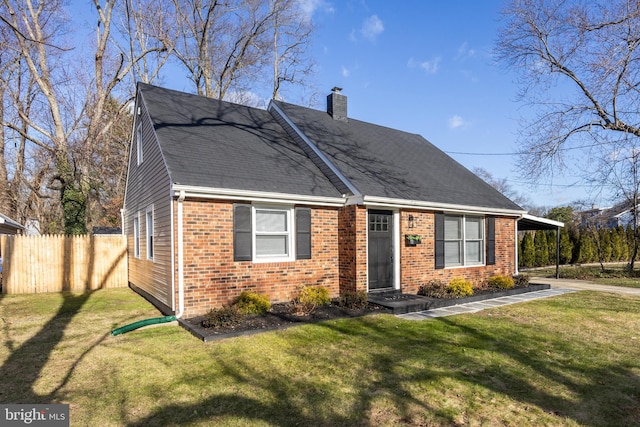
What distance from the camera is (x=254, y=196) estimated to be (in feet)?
26.9

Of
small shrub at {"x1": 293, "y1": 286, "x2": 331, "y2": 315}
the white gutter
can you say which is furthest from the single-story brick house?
small shrub at {"x1": 293, "y1": 286, "x2": 331, "y2": 315}

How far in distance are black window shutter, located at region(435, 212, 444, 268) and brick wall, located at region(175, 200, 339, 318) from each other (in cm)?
402

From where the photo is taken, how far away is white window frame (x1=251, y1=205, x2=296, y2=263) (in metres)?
8.38

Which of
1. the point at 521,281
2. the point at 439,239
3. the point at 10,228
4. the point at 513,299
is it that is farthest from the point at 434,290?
the point at 10,228

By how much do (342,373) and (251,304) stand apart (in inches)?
128

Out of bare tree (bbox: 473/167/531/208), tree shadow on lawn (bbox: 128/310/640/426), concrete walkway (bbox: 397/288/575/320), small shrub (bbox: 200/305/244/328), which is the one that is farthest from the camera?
bare tree (bbox: 473/167/531/208)

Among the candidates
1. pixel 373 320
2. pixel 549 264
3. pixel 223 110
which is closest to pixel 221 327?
pixel 373 320

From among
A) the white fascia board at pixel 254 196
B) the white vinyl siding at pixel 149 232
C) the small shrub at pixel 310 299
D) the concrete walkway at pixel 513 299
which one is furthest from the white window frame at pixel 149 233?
the concrete walkway at pixel 513 299

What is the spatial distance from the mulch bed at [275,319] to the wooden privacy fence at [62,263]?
25.2 feet

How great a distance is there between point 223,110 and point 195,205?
215 inches

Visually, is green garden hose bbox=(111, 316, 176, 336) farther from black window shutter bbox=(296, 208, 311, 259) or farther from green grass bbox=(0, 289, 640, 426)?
black window shutter bbox=(296, 208, 311, 259)

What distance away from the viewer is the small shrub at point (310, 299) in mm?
7973

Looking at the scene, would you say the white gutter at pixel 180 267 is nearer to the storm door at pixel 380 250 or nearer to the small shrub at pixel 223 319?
the small shrub at pixel 223 319

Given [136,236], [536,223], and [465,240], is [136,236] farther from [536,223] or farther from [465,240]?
[536,223]
